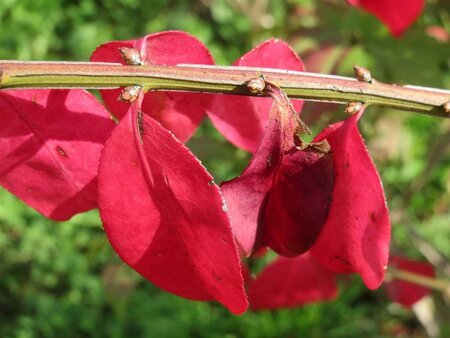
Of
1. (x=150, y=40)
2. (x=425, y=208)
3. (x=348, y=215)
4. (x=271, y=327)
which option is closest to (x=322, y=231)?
(x=348, y=215)

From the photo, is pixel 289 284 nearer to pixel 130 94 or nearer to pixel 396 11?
pixel 396 11

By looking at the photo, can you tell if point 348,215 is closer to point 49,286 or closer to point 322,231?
point 322,231

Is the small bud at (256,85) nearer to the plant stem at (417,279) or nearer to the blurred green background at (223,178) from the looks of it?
the blurred green background at (223,178)

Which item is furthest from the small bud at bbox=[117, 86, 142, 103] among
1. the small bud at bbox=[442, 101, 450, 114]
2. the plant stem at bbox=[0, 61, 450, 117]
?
the small bud at bbox=[442, 101, 450, 114]

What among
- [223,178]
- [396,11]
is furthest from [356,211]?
[223,178]

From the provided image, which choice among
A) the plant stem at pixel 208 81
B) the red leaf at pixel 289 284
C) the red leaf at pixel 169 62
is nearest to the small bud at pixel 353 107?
the plant stem at pixel 208 81

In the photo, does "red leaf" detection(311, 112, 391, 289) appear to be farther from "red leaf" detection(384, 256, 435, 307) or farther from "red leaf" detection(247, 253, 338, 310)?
"red leaf" detection(384, 256, 435, 307)

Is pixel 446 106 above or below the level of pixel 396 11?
above
